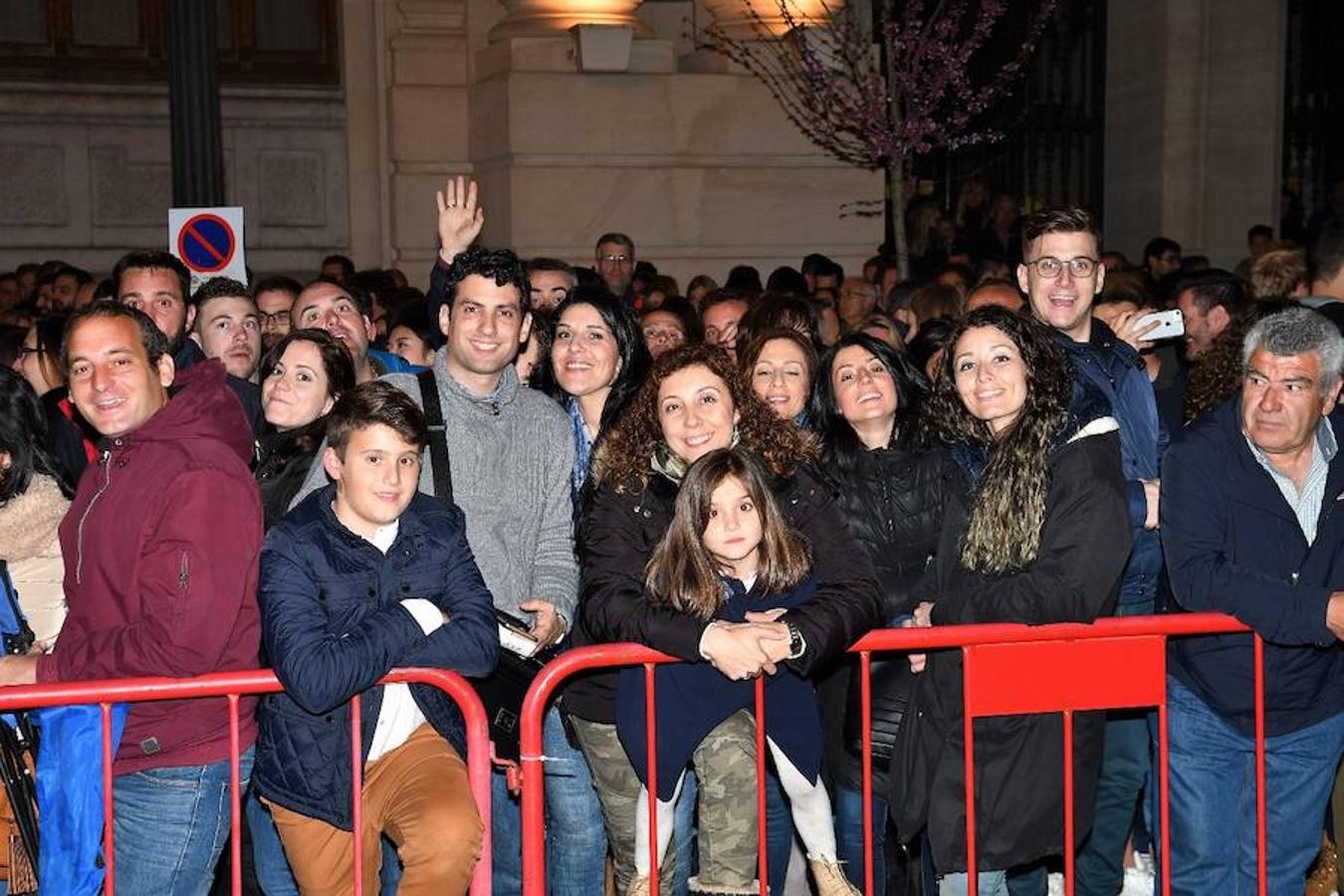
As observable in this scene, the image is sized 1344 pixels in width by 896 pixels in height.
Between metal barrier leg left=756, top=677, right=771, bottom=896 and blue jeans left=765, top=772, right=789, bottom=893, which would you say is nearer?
metal barrier leg left=756, top=677, right=771, bottom=896

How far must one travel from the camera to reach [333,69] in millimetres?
17578

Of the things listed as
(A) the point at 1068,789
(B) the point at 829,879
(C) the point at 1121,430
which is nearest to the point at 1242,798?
(A) the point at 1068,789

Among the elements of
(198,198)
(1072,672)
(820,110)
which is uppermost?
(820,110)

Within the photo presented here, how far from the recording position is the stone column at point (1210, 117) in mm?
17438

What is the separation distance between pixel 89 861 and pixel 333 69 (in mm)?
14140

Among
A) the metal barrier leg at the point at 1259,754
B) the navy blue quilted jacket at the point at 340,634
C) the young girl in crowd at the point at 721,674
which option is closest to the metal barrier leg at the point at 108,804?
the navy blue quilted jacket at the point at 340,634

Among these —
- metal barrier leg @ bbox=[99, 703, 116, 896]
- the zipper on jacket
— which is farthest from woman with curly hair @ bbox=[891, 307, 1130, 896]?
the zipper on jacket

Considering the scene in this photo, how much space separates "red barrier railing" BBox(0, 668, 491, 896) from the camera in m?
4.36

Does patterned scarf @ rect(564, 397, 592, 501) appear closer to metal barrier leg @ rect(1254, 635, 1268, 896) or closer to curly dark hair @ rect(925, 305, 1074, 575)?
curly dark hair @ rect(925, 305, 1074, 575)

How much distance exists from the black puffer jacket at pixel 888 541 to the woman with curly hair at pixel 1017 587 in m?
0.40

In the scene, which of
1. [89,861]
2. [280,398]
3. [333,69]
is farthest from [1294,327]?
[333,69]

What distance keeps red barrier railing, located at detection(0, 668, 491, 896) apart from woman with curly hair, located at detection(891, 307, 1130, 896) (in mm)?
1288

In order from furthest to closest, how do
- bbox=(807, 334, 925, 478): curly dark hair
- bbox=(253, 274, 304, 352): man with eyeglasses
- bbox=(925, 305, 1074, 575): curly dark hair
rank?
bbox=(253, 274, 304, 352): man with eyeglasses → bbox=(807, 334, 925, 478): curly dark hair → bbox=(925, 305, 1074, 575): curly dark hair

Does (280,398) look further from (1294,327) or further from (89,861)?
(1294,327)
